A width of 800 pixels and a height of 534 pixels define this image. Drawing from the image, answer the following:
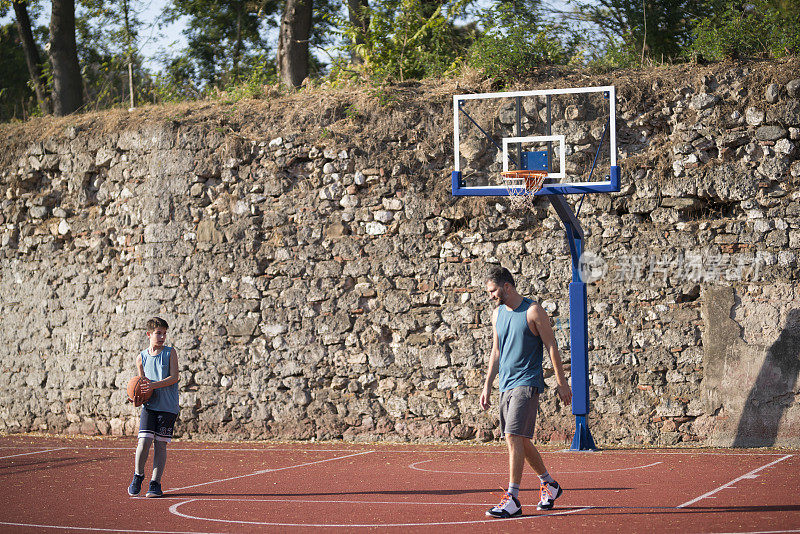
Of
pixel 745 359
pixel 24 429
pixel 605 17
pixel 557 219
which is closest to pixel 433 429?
pixel 557 219

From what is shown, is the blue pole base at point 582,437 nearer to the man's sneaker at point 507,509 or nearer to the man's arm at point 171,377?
the man's sneaker at point 507,509

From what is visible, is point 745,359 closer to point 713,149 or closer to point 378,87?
point 713,149

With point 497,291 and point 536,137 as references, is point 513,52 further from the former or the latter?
point 497,291

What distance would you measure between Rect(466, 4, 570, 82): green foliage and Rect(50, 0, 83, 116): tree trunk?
8.23 m

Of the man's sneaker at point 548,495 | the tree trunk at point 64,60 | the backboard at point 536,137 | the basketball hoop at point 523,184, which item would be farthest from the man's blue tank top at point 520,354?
the tree trunk at point 64,60

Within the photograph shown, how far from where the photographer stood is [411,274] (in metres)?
11.3

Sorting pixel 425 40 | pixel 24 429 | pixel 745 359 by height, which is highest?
pixel 425 40

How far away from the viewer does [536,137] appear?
1041 centimetres

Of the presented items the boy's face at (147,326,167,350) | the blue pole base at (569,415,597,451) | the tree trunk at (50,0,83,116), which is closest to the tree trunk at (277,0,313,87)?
the tree trunk at (50,0,83,116)

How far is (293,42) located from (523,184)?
310 inches

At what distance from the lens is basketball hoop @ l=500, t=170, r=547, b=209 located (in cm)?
980

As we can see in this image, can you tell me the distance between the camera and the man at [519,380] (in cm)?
595

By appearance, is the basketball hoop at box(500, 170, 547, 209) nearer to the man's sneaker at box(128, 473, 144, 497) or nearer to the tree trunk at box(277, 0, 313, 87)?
the man's sneaker at box(128, 473, 144, 497)

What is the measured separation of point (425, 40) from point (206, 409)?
6864mm
